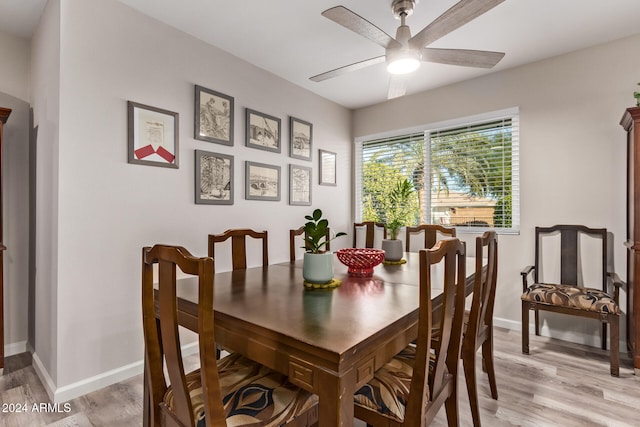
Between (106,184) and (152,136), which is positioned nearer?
(106,184)

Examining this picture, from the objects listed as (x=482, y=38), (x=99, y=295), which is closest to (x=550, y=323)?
(x=482, y=38)

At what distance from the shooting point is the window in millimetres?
3320

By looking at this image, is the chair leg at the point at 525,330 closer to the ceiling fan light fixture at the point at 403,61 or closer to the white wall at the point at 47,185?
the ceiling fan light fixture at the point at 403,61

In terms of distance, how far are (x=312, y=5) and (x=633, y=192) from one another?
104 inches

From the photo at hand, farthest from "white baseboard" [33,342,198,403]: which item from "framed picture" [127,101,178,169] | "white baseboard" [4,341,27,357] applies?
"framed picture" [127,101,178,169]

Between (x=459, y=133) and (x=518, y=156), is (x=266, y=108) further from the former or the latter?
(x=518, y=156)

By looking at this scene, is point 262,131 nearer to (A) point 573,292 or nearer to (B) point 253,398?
(B) point 253,398

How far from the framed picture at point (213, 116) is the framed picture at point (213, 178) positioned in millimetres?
150

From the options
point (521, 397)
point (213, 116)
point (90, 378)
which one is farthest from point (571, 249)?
point (90, 378)

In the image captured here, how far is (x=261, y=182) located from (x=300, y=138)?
79 centimetres

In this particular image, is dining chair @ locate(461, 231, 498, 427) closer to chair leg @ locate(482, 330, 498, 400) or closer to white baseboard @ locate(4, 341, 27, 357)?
chair leg @ locate(482, 330, 498, 400)

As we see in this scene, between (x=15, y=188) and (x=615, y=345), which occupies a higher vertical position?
(x=15, y=188)

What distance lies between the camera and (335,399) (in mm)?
874

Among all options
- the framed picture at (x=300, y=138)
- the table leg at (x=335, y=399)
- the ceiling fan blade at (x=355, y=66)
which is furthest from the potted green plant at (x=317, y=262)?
the framed picture at (x=300, y=138)
